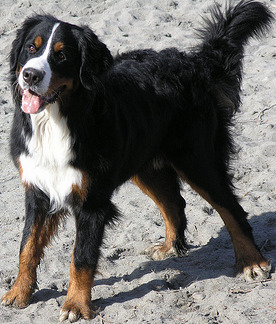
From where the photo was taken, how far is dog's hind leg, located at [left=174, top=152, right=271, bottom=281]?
4.61 m

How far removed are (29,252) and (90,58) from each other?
4.78ft

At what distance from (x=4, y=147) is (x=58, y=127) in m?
2.61

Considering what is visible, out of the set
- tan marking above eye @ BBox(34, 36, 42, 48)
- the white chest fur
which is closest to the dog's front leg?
the white chest fur

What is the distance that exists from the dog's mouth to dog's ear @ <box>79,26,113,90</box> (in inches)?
7.8

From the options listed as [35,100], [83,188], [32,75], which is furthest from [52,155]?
[32,75]

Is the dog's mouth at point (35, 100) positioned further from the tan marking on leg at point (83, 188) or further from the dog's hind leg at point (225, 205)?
the dog's hind leg at point (225, 205)

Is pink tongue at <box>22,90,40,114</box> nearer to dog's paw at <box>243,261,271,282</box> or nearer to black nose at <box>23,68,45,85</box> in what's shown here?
black nose at <box>23,68,45,85</box>

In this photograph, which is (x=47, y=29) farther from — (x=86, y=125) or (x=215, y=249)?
(x=215, y=249)

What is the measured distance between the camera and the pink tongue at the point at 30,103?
145 inches

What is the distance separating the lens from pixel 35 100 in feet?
12.1

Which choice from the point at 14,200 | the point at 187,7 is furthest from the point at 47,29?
the point at 187,7

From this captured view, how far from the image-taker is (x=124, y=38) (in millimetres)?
8227

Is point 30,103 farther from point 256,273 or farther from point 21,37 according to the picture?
point 256,273

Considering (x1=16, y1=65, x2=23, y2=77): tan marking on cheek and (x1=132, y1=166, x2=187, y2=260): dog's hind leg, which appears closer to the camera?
(x1=16, y1=65, x2=23, y2=77): tan marking on cheek
